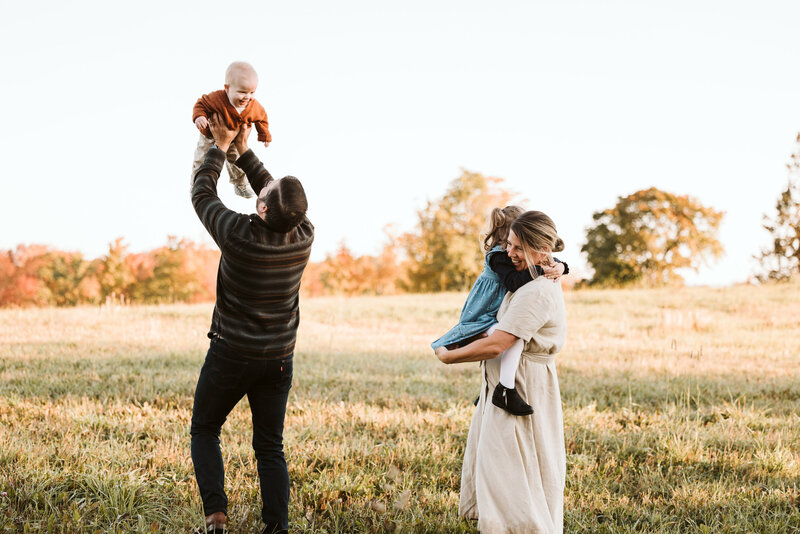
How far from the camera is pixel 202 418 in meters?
3.69

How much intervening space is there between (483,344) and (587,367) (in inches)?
320

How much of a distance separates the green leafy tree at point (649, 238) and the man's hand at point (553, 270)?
4670 cm

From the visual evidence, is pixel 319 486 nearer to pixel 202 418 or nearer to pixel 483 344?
pixel 202 418

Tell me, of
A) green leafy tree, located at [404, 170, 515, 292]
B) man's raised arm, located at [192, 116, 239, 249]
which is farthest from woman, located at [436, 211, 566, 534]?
green leafy tree, located at [404, 170, 515, 292]

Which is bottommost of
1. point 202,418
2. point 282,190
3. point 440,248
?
point 202,418

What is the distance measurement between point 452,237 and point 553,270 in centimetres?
4295

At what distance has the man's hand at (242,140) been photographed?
389 cm

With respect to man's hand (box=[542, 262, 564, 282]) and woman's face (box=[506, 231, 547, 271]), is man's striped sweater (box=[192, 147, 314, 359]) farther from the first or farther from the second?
man's hand (box=[542, 262, 564, 282])

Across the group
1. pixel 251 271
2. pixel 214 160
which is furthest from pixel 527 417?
pixel 214 160

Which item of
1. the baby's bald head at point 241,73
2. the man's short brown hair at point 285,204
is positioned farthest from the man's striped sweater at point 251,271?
the baby's bald head at point 241,73

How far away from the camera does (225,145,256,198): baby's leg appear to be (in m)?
4.00

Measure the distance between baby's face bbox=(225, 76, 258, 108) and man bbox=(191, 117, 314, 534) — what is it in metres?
0.19

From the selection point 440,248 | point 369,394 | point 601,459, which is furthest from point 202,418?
point 440,248

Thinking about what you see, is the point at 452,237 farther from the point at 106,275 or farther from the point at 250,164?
the point at 250,164
